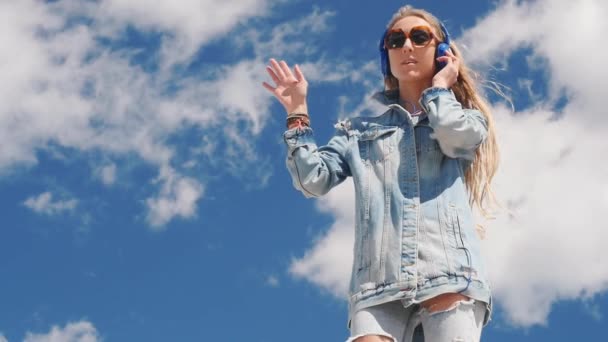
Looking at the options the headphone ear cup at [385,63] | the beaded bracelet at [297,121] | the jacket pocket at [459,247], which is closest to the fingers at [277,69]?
the beaded bracelet at [297,121]

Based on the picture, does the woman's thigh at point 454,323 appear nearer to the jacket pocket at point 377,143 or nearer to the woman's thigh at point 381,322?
the woman's thigh at point 381,322

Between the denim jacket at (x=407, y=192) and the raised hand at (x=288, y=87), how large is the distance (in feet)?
0.94

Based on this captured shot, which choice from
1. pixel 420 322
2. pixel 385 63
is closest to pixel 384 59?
pixel 385 63

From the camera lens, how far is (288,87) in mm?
6250

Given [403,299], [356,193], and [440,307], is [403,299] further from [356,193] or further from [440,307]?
[356,193]

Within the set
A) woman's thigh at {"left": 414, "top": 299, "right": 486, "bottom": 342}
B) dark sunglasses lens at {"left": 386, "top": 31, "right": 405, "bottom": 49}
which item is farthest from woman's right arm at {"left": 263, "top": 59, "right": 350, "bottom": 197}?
woman's thigh at {"left": 414, "top": 299, "right": 486, "bottom": 342}

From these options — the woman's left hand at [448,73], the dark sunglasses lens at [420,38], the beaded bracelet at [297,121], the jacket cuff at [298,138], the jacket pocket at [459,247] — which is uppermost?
the dark sunglasses lens at [420,38]

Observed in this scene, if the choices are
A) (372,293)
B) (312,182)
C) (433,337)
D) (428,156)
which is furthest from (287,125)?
(433,337)

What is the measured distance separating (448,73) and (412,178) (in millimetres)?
878

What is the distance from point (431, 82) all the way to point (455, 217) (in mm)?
1221

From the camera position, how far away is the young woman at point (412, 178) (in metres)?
5.23

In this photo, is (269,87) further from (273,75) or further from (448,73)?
(448,73)

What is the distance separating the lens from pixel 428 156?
5.69 m

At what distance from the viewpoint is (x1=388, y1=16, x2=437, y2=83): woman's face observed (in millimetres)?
6102
